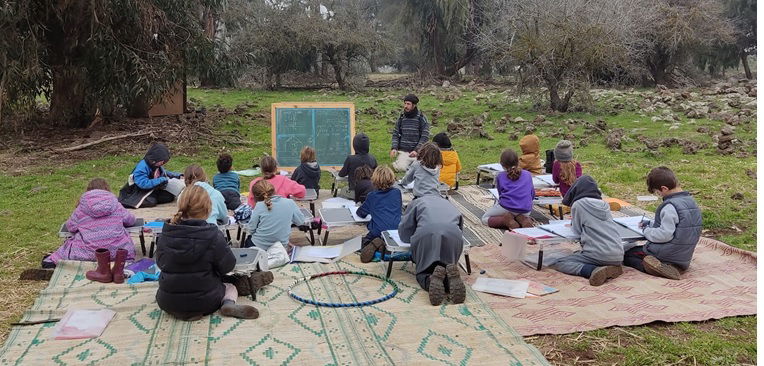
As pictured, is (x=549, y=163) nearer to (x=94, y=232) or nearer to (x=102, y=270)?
(x=94, y=232)

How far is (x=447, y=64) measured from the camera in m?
36.3

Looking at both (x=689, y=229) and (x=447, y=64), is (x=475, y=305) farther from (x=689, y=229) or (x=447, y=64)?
(x=447, y=64)

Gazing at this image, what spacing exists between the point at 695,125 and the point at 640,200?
891 centimetres

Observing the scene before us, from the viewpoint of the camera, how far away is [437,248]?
608 centimetres

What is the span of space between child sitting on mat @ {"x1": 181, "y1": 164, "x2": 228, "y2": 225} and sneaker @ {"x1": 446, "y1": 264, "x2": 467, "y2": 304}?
2.68 meters

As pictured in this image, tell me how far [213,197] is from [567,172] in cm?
473

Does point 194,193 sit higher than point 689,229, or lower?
higher

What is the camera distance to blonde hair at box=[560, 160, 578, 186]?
9117 mm

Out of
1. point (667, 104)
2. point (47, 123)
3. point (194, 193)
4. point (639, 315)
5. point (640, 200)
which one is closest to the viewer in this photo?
point (194, 193)

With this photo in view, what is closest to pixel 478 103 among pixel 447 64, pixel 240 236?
pixel 447 64

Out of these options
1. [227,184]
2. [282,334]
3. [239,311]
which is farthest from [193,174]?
[282,334]

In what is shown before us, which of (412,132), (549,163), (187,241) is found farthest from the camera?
(412,132)

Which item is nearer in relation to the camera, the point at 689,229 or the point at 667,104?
the point at 689,229

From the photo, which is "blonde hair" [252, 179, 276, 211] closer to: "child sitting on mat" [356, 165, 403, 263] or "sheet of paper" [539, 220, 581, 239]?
"child sitting on mat" [356, 165, 403, 263]
